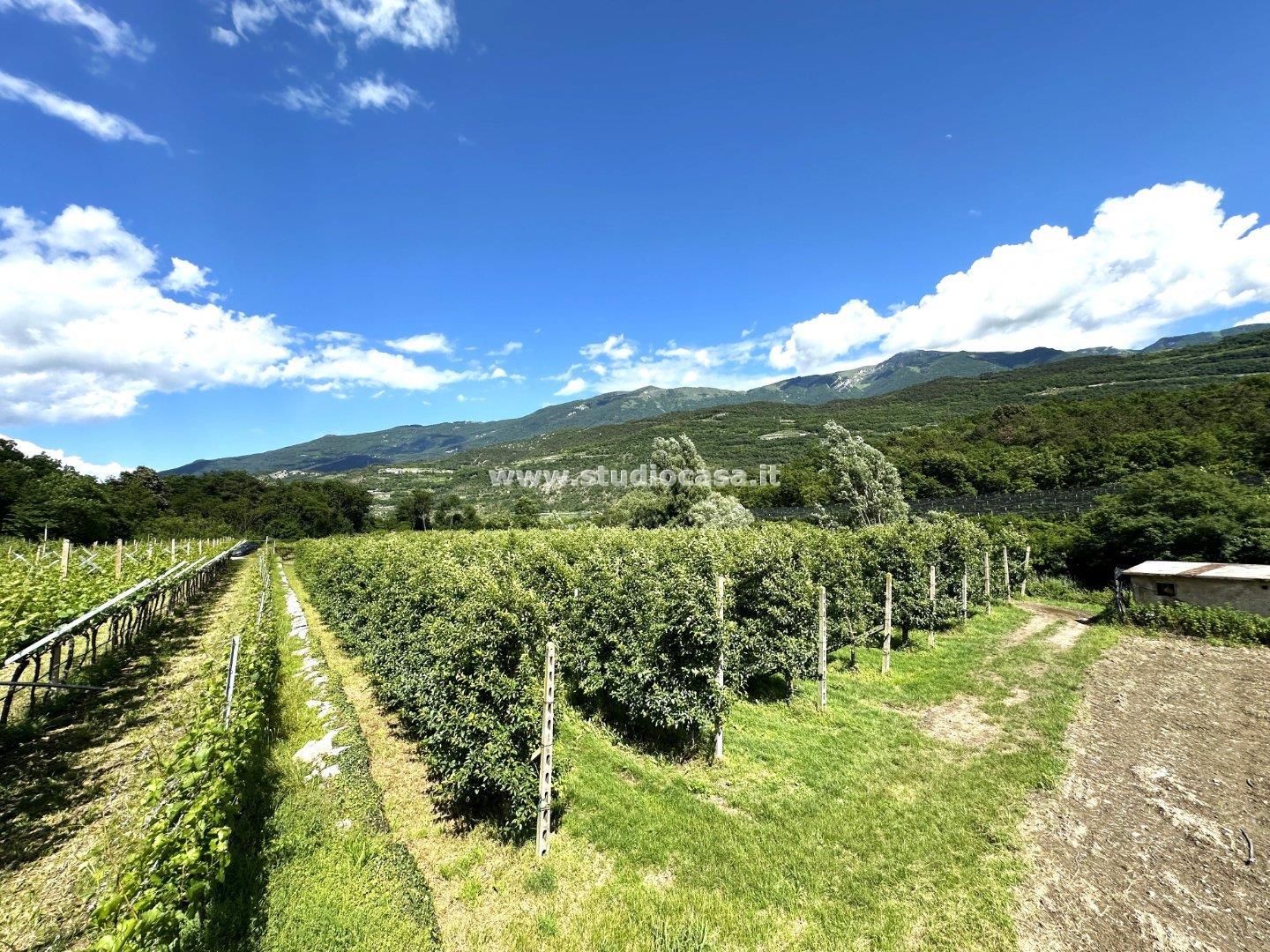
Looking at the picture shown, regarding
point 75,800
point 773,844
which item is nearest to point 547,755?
point 773,844

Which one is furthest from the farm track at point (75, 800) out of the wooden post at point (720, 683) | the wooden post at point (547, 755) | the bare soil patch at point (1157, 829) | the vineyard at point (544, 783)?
the bare soil patch at point (1157, 829)

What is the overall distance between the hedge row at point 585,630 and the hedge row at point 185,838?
2.50 metres

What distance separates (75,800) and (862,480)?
40.4 metres

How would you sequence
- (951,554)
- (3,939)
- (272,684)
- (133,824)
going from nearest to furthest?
(3,939) < (133,824) < (272,684) < (951,554)

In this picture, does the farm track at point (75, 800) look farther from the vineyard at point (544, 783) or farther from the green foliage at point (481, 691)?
the green foliage at point (481, 691)

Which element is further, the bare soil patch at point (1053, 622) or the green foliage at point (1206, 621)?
the bare soil patch at point (1053, 622)

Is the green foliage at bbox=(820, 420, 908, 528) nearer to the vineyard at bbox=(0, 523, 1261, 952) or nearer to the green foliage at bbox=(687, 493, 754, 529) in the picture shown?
the green foliage at bbox=(687, 493, 754, 529)

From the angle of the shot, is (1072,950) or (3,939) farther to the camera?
(1072,950)

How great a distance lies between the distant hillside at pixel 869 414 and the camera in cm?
10450

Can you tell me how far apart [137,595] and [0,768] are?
25.3 ft

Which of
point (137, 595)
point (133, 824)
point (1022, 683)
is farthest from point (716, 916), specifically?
point (137, 595)

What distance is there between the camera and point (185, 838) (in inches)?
147

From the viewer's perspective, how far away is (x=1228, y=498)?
22.7 meters

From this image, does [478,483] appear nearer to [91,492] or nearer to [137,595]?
[91,492]
